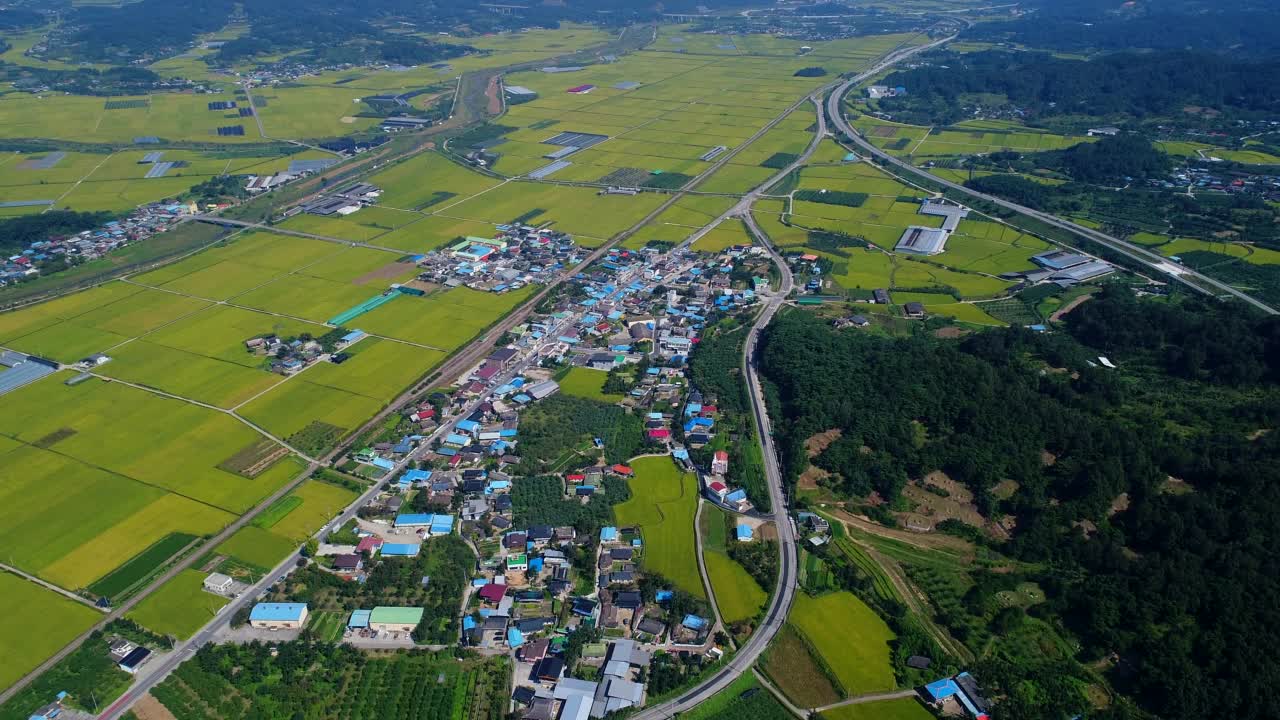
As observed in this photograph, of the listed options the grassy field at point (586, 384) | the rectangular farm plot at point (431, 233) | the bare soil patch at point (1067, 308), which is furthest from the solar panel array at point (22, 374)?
the bare soil patch at point (1067, 308)

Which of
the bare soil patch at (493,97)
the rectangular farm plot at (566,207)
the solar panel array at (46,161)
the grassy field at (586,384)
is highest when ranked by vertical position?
the bare soil patch at (493,97)

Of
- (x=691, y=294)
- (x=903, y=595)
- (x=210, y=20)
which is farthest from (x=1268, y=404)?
(x=210, y=20)

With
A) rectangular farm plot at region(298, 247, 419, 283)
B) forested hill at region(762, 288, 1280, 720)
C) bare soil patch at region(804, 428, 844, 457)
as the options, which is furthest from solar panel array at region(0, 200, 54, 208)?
bare soil patch at region(804, 428, 844, 457)

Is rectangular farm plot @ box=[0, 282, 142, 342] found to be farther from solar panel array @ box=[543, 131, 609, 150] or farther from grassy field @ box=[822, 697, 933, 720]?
grassy field @ box=[822, 697, 933, 720]

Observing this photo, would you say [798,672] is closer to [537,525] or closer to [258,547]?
[537,525]

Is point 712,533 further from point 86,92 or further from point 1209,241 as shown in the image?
point 86,92

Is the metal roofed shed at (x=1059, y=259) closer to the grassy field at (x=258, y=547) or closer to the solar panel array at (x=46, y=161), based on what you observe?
the grassy field at (x=258, y=547)

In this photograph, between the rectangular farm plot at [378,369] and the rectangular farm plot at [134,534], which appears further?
the rectangular farm plot at [378,369]
